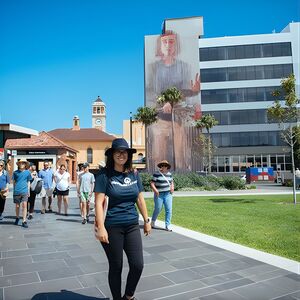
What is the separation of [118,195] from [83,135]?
7418cm

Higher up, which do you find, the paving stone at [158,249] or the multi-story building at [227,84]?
the multi-story building at [227,84]

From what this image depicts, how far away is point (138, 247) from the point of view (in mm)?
3215

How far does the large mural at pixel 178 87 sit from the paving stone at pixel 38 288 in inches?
1826

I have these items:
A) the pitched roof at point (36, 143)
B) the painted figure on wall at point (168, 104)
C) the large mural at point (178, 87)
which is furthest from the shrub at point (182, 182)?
the painted figure on wall at point (168, 104)

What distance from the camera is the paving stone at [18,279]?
4.13 metres

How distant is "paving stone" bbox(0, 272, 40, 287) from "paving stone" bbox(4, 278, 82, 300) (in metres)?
0.16

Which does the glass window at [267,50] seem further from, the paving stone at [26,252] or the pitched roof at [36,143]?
the paving stone at [26,252]

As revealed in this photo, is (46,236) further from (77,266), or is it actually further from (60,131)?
(60,131)

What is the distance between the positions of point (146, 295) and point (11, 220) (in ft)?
25.5

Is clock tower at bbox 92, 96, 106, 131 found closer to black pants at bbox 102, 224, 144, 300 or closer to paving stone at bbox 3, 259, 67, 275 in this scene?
paving stone at bbox 3, 259, 67, 275

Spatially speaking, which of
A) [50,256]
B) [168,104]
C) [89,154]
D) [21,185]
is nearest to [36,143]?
[168,104]

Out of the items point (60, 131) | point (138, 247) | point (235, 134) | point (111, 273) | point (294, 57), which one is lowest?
point (111, 273)

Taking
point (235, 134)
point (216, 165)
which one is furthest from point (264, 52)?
point (216, 165)

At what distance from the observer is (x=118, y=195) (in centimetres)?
321
